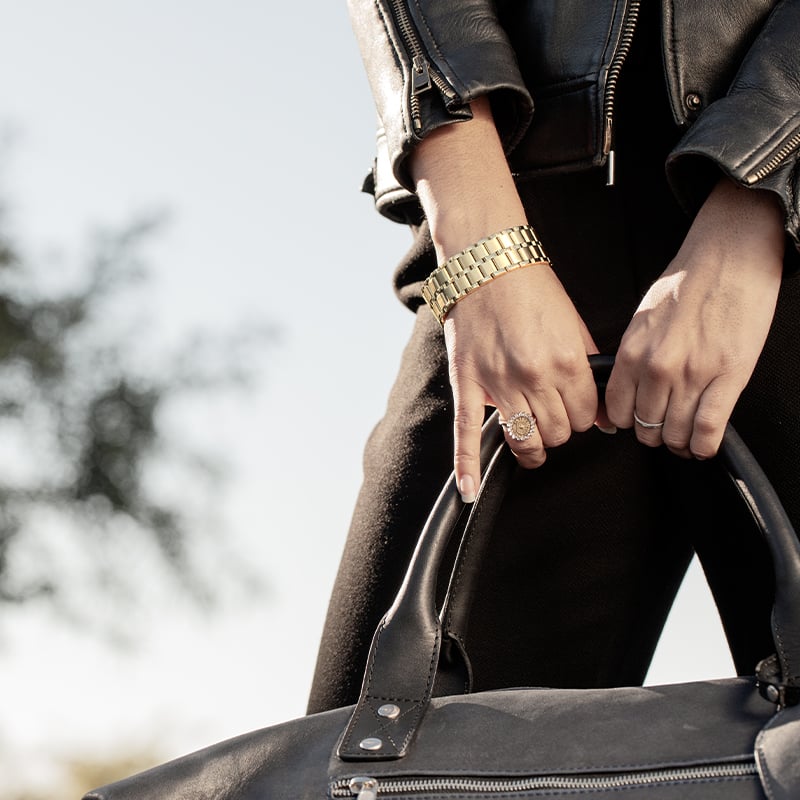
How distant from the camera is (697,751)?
0.79 meters

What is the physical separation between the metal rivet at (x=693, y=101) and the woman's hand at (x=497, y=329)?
193 millimetres

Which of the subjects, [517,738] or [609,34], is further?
[609,34]

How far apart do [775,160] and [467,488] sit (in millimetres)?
423

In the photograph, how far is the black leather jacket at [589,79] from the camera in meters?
1.01

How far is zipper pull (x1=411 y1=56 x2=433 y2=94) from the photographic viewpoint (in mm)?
1096

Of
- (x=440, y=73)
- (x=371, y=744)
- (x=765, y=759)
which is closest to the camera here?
(x=765, y=759)

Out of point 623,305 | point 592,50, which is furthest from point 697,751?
point 592,50

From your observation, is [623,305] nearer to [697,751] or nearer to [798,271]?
[798,271]

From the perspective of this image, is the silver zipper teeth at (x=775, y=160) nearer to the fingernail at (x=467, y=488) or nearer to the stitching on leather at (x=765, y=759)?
the fingernail at (x=467, y=488)

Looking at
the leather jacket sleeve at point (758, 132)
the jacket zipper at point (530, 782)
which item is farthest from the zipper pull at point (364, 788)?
the leather jacket sleeve at point (758, 132)

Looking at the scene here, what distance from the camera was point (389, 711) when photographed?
2.90 ft

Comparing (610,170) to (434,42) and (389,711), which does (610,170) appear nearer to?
(434,42)

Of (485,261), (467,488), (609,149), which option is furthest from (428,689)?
(609,149)

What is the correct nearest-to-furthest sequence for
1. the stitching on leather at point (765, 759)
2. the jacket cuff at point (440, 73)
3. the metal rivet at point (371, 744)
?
the stitching on leather at point (765, 759), the metal rivet at point (371, 744), the jacket cuff at point (440, 73)
